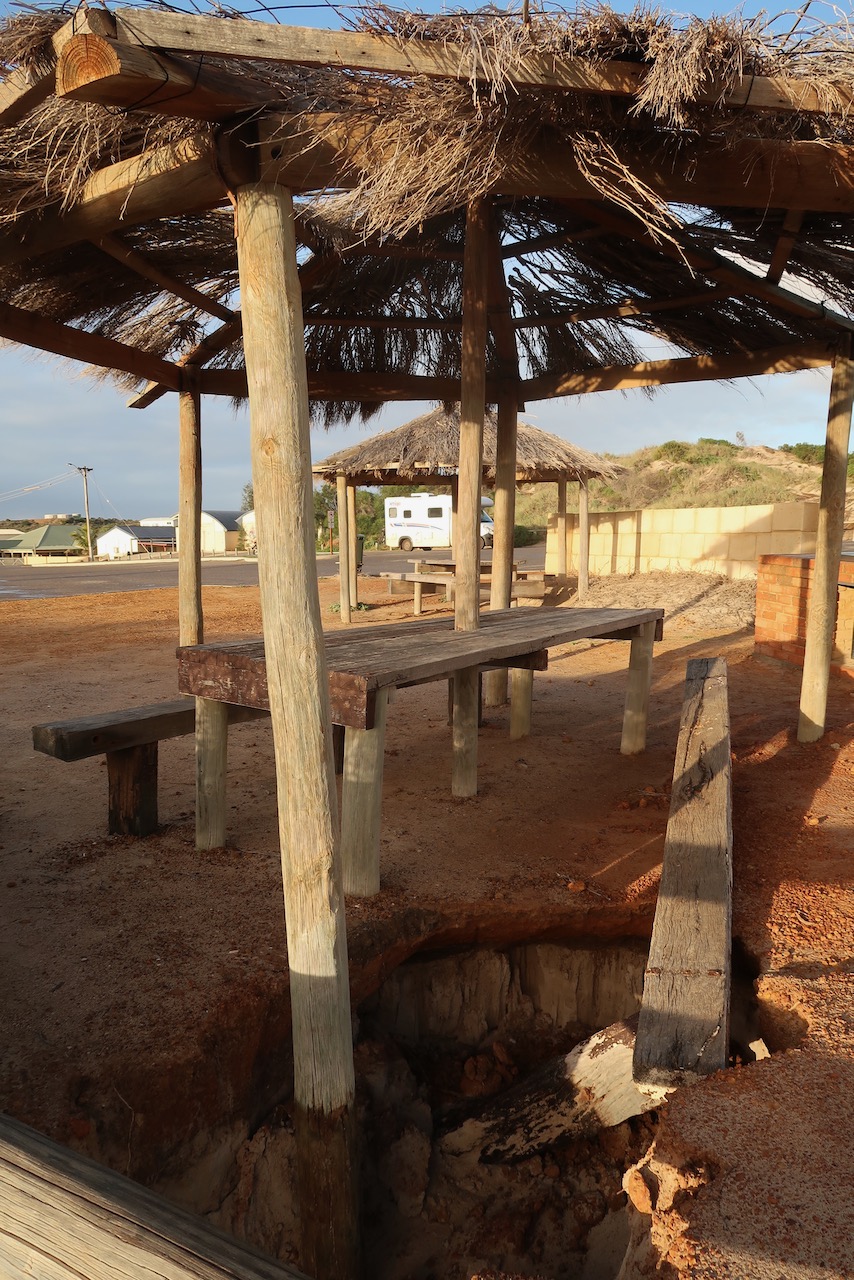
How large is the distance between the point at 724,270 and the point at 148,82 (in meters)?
3.64

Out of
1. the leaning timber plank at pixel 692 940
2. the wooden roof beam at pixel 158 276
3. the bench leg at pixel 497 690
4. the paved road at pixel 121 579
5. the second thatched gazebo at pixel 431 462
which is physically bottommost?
the paved road at pixel 121 579

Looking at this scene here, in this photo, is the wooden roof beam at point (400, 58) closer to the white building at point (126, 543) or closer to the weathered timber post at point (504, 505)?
the weathered timber post at point (504, 505)

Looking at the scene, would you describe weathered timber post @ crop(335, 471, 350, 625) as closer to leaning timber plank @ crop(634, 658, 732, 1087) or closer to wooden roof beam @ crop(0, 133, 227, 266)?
wooden roof beam @ crop(0, 133, 227, 266)

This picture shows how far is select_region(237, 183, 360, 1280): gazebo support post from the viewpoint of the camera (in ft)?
7.25

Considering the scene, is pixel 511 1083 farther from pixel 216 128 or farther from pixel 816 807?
pixel 216 128

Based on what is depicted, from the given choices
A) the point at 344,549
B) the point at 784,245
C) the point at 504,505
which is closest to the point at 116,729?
the point at 504,505

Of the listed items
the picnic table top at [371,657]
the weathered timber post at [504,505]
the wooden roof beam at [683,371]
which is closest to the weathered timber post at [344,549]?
the weathered timber post at [504,505]

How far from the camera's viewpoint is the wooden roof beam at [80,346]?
468 cm

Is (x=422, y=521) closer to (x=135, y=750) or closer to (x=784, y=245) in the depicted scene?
(x=784, y=245)

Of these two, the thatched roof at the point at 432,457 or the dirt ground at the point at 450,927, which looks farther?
the thatched roof at the point at 432,457

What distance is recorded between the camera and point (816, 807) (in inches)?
170

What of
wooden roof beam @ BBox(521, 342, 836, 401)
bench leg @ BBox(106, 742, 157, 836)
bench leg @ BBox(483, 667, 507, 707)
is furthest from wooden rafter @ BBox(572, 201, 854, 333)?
bench leg @ BBox(106, 742, 157, 836)

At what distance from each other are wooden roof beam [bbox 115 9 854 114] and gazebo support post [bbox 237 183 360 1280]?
1.19ft

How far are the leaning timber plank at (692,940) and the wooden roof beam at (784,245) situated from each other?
277 cm
